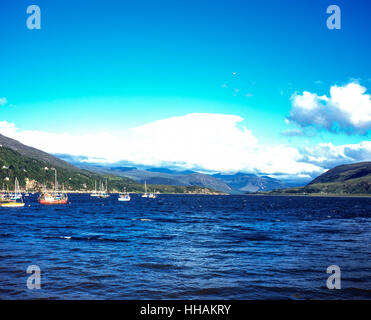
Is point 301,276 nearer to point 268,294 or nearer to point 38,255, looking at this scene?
point 268,294

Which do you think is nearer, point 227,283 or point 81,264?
point 227,283

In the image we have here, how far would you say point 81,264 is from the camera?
33844 millimetres

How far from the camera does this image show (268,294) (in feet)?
81.8

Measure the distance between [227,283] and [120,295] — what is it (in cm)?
906

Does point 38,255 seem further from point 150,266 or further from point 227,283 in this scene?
point 227,283
